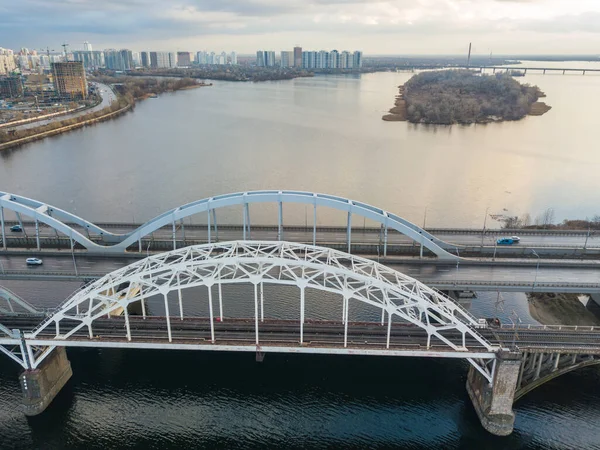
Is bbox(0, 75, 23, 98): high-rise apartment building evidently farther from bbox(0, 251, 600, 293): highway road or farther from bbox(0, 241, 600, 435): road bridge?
bbox(0, 241, 600, 435): road bridge

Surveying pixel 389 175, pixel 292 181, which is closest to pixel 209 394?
pixel 292 181

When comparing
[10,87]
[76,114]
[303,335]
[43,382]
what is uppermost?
[10,87]

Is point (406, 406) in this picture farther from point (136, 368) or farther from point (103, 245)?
point (103, 245)

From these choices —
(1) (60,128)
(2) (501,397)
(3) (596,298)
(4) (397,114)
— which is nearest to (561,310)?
(3) (596,298)

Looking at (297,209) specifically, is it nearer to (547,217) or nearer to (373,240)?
(373,240)

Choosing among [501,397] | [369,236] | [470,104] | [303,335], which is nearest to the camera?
[501,397]

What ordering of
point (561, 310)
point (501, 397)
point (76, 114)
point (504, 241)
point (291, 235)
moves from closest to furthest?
point (501, 397) → point (561, 310) → point (504, 241) → point (291, 235) → point (76, 114)

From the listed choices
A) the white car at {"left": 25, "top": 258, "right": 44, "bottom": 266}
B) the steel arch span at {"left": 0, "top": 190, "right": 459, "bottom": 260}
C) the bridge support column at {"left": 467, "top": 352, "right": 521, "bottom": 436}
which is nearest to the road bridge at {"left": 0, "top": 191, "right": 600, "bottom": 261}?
the steel arch span at {"left": 0, "top": 190, "right": 459, "bottom": 260}
